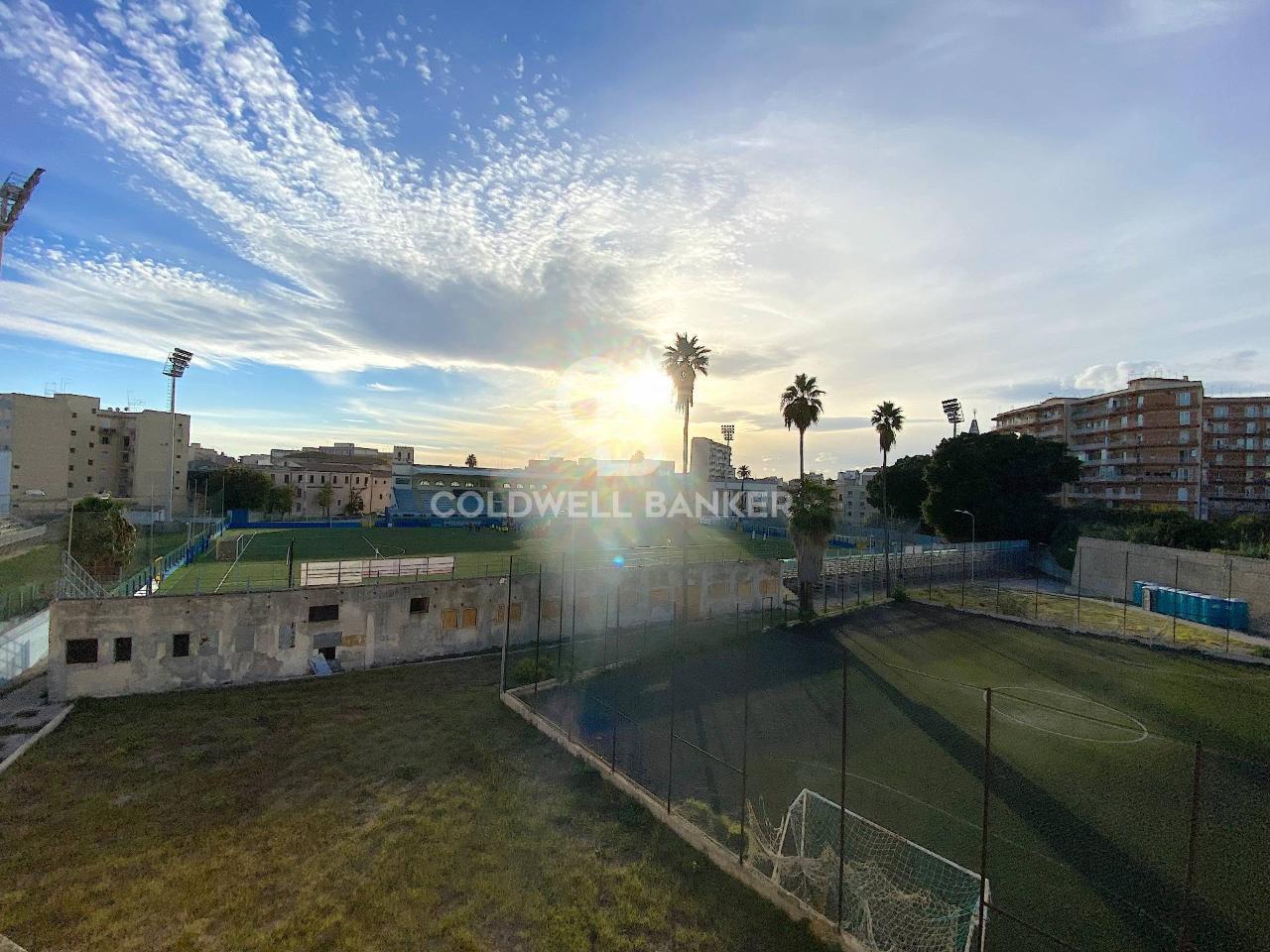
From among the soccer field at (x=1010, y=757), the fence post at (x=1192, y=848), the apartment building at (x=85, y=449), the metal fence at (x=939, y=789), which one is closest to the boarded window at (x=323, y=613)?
the metal fence at (x=939, y=789)

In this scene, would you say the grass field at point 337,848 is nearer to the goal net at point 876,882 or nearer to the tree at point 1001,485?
the goal net at point 876,882

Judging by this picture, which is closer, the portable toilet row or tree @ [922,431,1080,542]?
the portable toilet row

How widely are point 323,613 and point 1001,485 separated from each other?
A: 210 ft

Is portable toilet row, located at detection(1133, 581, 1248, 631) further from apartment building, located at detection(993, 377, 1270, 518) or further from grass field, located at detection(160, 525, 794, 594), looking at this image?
apartment building, located at detection(993, 377, 1270, 518)

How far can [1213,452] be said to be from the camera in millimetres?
79562

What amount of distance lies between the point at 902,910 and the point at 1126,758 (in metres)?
11.8

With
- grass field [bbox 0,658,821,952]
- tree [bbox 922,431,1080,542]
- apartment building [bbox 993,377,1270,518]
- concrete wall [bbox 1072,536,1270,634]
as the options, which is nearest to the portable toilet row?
concrete wall [bbox 1072,536,1270,634]

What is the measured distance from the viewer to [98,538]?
28.2 meters

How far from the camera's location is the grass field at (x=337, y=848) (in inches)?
403

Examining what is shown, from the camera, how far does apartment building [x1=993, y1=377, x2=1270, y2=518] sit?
242ft

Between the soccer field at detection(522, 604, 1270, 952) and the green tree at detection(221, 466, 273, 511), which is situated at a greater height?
the green tree at detection(221, 466, 273, 511)

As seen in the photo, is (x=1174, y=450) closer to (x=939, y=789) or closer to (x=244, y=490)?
(x=939, y=789)

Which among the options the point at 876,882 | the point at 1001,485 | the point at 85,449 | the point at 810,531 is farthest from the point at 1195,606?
the point at 85,449

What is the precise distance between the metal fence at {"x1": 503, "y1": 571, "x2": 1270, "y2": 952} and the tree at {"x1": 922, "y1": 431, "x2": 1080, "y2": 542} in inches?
1405
